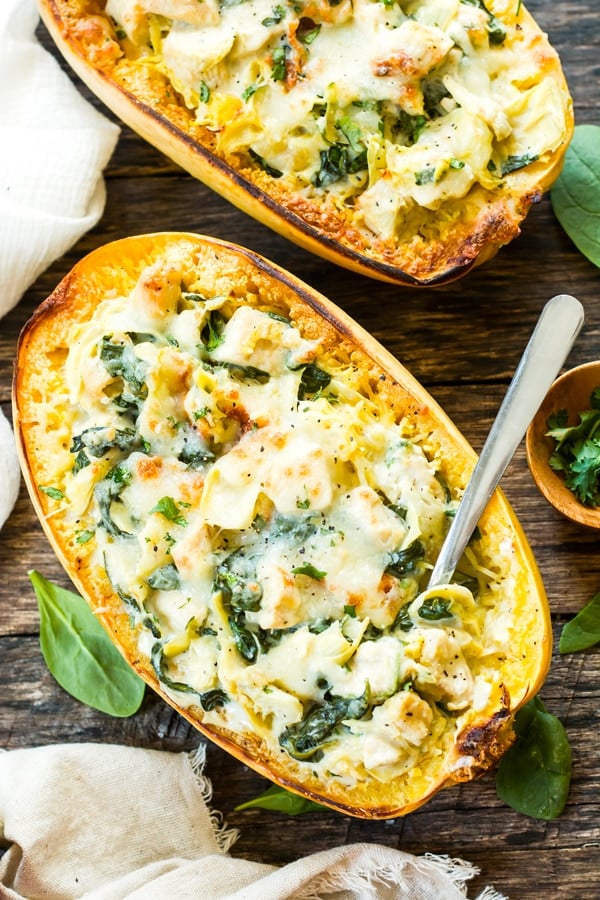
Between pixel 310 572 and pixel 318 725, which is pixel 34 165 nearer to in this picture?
pixel 310 572

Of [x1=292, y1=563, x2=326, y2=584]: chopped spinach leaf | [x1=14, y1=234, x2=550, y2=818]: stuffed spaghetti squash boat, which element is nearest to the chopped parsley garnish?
[x1=14, y1=234, x2=550, y2=818]: stuffed spaghetti squash boat

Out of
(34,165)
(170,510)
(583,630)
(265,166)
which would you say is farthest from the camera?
(34,165)

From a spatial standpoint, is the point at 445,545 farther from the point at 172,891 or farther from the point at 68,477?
the point at 172,891

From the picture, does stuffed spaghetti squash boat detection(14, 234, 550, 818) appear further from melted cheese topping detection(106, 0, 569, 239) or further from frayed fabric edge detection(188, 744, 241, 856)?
frayed fabric edge detection(188, 744, 241, 856)

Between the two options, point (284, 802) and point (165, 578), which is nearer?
point (165, 578)

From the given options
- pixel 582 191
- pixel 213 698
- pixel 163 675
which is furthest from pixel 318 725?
pixel 582 191

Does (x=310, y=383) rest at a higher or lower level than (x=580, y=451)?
higher
